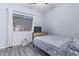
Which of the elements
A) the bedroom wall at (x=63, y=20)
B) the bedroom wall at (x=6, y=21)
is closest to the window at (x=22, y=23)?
the bedroom wall at (x=6, y=21)

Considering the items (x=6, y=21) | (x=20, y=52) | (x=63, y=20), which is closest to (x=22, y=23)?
(x=6, y=21)

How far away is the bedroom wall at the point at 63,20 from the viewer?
8.29 feet

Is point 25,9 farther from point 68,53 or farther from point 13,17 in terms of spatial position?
point 68,53

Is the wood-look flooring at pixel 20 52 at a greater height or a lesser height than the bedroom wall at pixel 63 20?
lesser

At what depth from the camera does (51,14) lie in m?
3.72

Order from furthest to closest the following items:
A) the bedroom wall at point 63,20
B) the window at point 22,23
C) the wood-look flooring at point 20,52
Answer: the window at point 22,23 → the bedroom wall at point 63,20 → the wood-look flooring at point 20,52

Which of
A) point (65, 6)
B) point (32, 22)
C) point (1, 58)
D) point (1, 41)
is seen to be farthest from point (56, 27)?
point (1, 58)

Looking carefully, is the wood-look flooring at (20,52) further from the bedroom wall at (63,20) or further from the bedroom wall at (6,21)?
the bedroom wall at (63,20)

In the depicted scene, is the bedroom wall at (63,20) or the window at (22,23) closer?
the bedroom wall at (63,20)

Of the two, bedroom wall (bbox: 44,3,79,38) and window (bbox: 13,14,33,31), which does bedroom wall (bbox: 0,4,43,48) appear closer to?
window (bbox: 13,14,33,31)

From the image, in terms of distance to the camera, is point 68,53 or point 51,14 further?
point 51,14

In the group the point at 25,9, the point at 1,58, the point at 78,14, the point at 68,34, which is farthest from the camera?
the point at 25,9

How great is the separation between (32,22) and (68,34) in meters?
2.01

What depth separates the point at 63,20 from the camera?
3.02 metres
